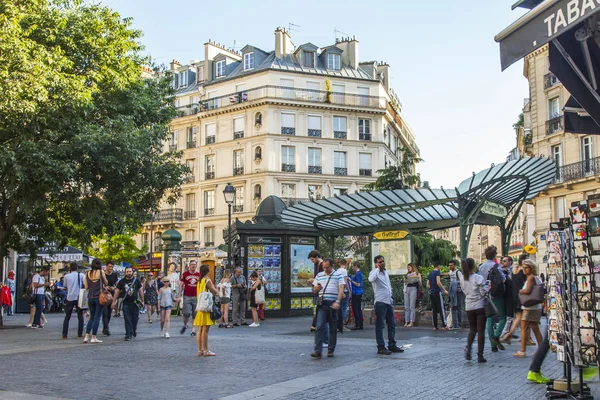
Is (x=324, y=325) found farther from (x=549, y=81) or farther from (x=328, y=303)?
(x=549, y=81)

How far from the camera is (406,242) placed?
1823 centimetres

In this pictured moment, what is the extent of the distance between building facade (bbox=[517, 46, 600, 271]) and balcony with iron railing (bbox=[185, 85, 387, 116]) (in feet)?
53.1

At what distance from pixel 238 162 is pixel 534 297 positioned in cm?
4926

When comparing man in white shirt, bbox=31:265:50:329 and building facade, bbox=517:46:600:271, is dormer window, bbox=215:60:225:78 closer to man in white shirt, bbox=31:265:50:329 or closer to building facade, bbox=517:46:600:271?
building facade, bbox=517:46:600:271

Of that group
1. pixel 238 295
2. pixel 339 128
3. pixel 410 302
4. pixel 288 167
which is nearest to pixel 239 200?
pixel 288 167

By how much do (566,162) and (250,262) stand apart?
87.7 ft

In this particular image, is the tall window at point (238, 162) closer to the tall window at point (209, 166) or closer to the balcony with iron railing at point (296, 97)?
the tall window at point (209, 166)

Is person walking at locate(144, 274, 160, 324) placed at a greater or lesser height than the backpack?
lesser

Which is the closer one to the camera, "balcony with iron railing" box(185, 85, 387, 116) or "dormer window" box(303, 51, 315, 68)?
"balcony with iron railing" box(185, 85, 387, 116)

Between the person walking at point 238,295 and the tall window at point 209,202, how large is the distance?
39.1m

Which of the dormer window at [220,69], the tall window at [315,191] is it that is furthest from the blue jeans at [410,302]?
the dormer window at [220,69]

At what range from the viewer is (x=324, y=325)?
35.3 feet

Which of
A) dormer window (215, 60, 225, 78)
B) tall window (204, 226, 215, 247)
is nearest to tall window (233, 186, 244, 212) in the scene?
tall window (204, 226, 215, 247)

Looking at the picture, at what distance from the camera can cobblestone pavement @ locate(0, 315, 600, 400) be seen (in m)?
7.38
